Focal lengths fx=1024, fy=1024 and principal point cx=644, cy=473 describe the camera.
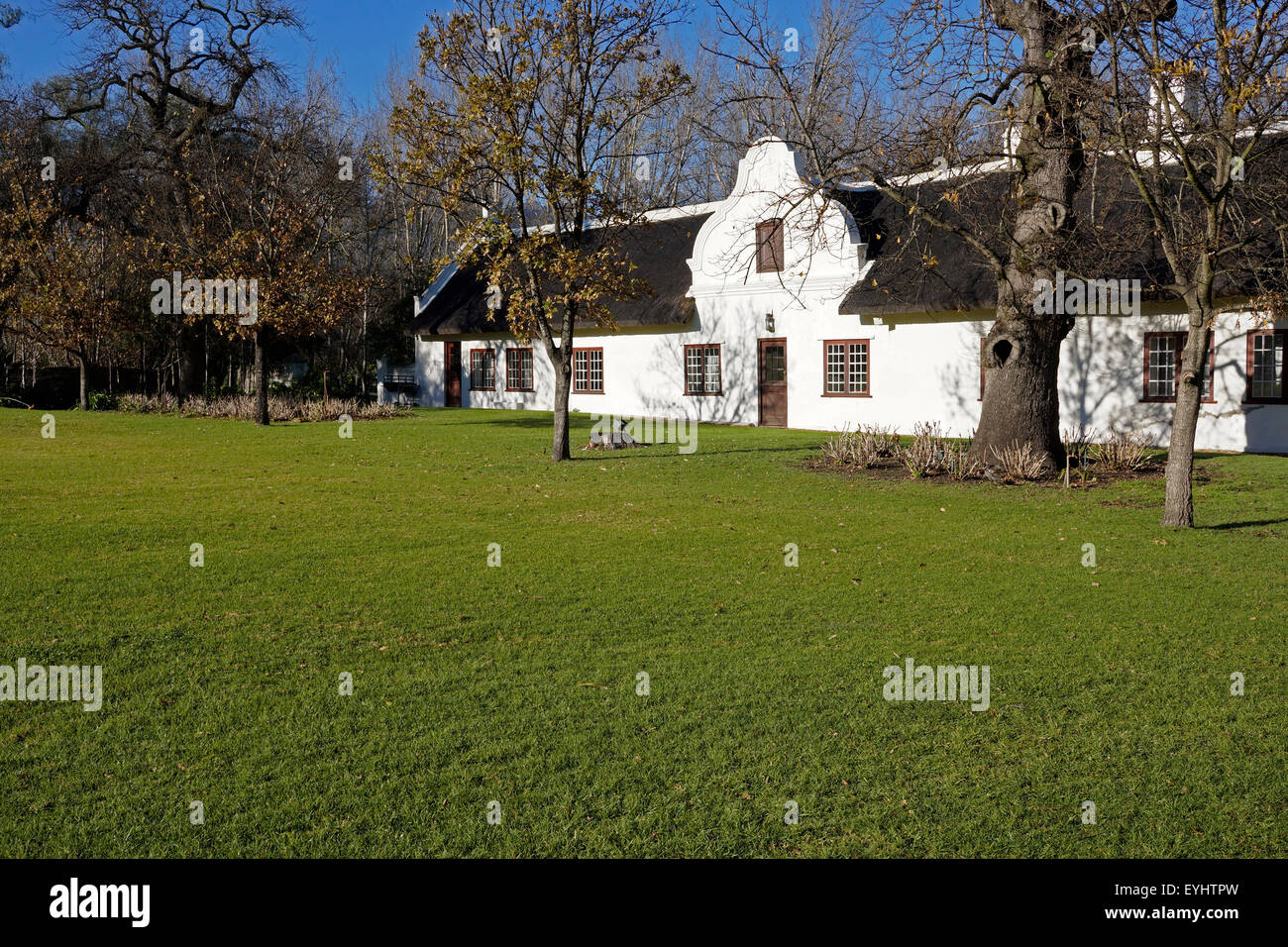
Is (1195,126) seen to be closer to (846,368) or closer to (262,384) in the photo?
(846,368)

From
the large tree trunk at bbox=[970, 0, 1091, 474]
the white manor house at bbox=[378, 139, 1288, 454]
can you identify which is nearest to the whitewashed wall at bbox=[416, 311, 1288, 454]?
the white manor house at bbox=[378, 139, 1288, 454]

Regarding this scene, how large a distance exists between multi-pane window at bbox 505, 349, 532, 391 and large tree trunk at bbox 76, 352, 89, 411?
47.0 feet

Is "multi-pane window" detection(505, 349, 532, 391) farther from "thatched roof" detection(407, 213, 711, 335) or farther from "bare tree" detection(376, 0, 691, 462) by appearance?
"bare tree" detection(376, 0, 691, 462)

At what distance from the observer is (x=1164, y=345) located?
2203 cm

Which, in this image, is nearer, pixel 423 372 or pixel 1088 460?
pixel 1088 460

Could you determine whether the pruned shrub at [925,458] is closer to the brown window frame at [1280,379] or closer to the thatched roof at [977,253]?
the thatched roof at [977,253]

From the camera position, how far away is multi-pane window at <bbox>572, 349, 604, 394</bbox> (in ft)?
109

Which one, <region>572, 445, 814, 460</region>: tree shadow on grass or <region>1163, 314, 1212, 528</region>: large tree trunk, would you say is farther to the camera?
<region>572, 445, 814, 460</region>: tree shadow on grass

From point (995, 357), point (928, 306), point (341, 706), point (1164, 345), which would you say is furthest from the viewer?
→ point (928, 306)

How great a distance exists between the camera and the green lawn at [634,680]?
181 inches

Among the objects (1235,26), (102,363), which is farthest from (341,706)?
(102,363)

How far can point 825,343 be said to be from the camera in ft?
89.9
